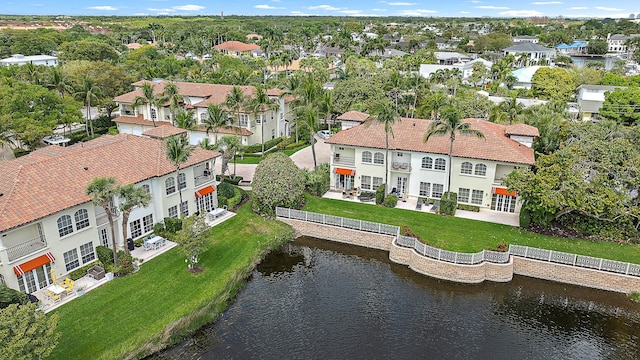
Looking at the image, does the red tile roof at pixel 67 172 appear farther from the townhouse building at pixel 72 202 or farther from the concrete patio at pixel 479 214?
the concrete patio at pixel 479 214

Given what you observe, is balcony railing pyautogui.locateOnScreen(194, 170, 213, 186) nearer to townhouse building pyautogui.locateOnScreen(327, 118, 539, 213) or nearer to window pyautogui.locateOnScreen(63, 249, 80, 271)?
window pyautogui.locateOnScreen(63, 249, 80, 271)

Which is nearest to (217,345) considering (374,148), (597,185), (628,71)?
(374,148)

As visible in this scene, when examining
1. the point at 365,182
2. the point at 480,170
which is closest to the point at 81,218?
the point at 365,182

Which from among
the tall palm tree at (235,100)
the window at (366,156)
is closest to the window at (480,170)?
the window at (366,156)

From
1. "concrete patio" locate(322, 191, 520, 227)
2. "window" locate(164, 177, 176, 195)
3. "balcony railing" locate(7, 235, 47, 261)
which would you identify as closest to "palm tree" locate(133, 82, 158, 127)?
"window" locate(164, 177, 176, 195)

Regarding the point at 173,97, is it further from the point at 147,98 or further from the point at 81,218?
the point at 81,218

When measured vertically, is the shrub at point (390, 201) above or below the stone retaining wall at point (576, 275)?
above
